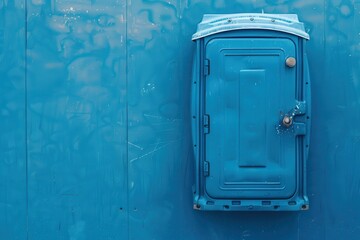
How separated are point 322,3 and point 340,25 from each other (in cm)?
19

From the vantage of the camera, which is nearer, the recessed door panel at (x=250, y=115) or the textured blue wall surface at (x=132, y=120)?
the recessed door panel at (x=250, y=115)

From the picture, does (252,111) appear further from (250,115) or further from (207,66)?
(207,66)

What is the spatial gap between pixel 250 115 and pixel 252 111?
27 mm

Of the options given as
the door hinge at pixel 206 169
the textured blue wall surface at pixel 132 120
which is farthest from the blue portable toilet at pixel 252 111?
the textured blue wall surface at pixel 132 120

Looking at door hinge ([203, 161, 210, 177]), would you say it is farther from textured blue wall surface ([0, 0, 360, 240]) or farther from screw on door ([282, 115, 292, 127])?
screw on door ([282, 115, 292, 127])

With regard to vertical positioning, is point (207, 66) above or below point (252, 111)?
above

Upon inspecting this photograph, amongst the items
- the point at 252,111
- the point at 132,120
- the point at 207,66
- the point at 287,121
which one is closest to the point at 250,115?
the point at 252,111

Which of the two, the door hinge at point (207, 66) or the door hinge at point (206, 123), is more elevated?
the door hinge at point (207, 66)

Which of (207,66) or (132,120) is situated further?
(132,120)

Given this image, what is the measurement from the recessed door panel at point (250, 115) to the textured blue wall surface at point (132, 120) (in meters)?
0.39

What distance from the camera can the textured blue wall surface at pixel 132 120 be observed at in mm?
3596

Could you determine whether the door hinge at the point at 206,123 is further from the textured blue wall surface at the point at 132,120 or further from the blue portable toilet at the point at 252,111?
the textured blue wall surface at the point at 132,120

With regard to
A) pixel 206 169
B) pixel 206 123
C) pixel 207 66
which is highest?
pixel 207 66

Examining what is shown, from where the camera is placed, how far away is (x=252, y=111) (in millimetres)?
3260
